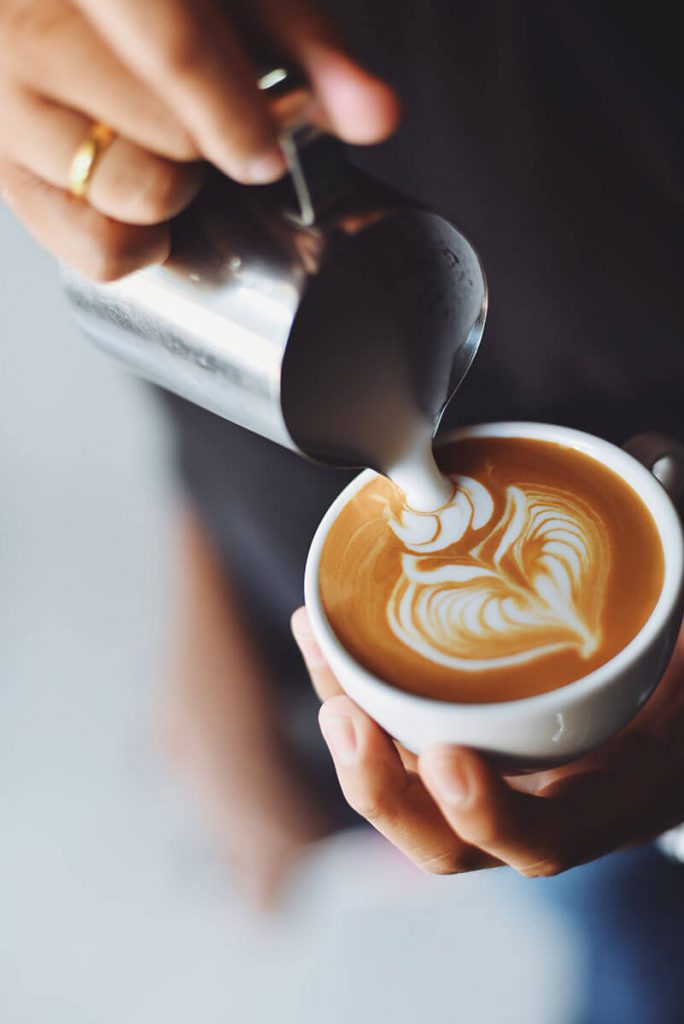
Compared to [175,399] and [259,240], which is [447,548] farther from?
[175,399]

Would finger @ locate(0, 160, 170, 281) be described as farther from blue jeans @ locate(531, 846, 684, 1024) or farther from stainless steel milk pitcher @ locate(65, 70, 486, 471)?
blue jeans @ locate(531, 846, 684, 1024)

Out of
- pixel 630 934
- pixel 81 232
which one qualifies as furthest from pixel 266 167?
pixel 630 934

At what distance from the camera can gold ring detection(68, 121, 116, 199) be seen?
527 mm

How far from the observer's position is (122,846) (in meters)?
1.55

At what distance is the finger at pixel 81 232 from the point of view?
0.54 meters

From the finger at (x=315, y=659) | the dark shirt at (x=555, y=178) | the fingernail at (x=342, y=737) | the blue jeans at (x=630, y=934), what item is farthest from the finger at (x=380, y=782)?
the dark shirt at (x=555, y=178)

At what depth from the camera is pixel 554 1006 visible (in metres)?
1.04

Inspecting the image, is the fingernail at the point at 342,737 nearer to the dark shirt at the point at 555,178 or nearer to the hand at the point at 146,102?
the hand at the point at 146,102

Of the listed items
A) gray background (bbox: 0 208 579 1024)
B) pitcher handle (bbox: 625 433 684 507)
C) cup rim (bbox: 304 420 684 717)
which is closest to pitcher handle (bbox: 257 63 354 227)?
cup rim (bbox: 304 420 684 717)

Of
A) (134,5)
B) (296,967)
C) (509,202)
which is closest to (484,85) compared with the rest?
(509,202)

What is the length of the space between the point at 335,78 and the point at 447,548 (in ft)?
1.29

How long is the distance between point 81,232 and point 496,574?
1.33 ft

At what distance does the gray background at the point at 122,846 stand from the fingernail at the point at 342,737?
1.57ft

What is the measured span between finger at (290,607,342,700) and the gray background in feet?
1.38
